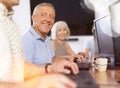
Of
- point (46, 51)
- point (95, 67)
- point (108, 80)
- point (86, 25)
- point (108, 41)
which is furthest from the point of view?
point (86, 25)

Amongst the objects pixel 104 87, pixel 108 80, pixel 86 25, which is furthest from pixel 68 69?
pixel 86 25

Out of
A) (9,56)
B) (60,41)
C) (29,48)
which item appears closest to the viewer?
(9,56)

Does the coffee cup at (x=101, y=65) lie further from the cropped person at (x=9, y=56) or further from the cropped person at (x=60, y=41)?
the cropped person at (x=60, y=41)

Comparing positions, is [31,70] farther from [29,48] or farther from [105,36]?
[105,36]

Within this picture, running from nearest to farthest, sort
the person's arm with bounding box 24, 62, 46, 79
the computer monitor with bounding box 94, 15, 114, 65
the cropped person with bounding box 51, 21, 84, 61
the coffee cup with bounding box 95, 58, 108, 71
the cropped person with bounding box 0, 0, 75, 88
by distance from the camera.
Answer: the cropped person with bounding box 0, 0, 75, 88 → the person's arm with bounding box 24, 62, 46, 79 → the coffee cup with bounding box 95, 58, 108, 71 → the computer monitor with bounding box 94, 15, 114, 65 → the cropped person with bounding box 51, 21, 84, 61

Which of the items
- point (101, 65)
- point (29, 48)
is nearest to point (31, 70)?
point (101, 65)

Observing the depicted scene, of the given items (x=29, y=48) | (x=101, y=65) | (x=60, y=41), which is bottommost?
(x=101, y=65)

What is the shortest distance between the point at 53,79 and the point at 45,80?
0.10 ft

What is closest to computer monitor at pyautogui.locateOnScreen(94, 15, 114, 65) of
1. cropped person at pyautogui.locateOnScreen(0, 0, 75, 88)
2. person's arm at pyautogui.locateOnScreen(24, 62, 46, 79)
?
person's arm at pyautogui.locateOnScreen(24, 62, 46, 79)

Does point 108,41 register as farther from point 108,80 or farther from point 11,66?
point 11,66

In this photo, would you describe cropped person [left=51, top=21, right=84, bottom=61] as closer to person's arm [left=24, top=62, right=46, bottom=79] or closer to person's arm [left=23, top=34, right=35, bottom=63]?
person's arm [left=23, top=34, right=35, bottom=63]

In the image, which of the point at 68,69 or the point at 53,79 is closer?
the point at 53,79

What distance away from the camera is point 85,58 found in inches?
89.9

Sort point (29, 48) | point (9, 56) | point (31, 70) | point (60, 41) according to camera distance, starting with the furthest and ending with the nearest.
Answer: point (60, 41), point (29, 48), point (31, 70), point (9, 56)
